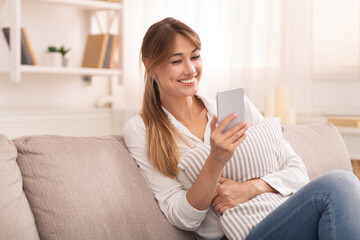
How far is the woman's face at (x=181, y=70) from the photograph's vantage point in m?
1.65

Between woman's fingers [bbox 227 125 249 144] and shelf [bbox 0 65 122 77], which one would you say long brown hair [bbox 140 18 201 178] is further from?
shelf [bbox 0 65 122 77]

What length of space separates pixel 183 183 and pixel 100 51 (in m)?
1.82

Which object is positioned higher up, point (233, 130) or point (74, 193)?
point (233, 130)

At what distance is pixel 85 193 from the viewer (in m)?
1.45

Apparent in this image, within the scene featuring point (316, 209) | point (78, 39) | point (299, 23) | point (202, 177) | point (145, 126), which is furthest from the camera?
point (78, 39)

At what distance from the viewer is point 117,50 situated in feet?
11.5

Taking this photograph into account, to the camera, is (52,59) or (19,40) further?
(52,59)

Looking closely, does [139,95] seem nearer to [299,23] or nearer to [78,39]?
[78,39]

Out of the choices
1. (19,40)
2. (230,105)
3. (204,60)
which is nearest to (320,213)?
(230,105)

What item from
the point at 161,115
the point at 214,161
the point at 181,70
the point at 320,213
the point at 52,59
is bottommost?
the point at 320,213

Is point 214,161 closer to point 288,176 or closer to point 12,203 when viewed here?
point 288,176

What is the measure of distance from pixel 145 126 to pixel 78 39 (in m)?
1.89

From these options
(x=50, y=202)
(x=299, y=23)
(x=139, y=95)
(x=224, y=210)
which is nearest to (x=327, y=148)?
(x=224, y=210)

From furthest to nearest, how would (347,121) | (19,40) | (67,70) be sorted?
1. (67,70)
2. (19,40)
3. (347,121)
